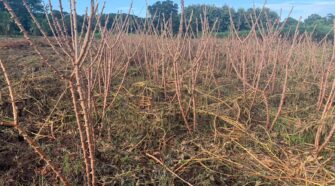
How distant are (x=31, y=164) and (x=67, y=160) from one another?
0.25 meters

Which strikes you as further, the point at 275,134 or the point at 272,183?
the point at 275,134

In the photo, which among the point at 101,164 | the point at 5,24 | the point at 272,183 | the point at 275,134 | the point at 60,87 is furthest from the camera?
the point at 5,24

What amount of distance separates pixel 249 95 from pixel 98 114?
1641 mm

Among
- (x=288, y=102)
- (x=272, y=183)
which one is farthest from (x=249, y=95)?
(x=272, y=183)

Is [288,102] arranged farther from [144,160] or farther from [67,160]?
[67,160]

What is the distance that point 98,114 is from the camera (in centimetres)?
298

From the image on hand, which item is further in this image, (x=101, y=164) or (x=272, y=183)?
(x=101, y=164)

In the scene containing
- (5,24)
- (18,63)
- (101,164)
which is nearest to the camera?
(101,164)

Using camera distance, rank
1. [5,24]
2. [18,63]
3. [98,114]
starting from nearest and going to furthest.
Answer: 1. [98,114]
2. [18,63]
3. [5,24]

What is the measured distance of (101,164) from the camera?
2.22m

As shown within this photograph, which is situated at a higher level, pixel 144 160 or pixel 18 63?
pixel 18 63

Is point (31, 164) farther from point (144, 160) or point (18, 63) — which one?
point (18, 63)

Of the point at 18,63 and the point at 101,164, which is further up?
the point at 18,63

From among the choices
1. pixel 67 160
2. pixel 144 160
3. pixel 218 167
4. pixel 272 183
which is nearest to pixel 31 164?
pixel 67 160
